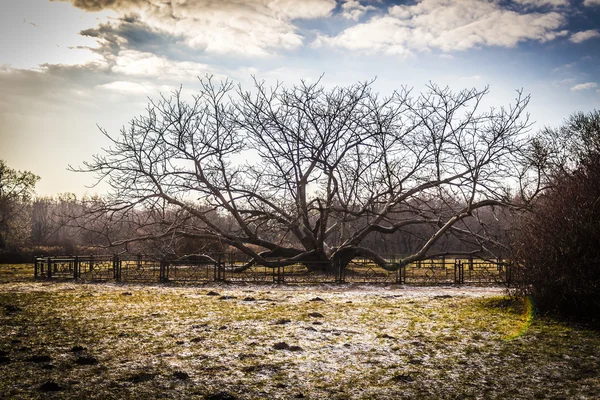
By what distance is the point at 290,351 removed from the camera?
19.7 feet

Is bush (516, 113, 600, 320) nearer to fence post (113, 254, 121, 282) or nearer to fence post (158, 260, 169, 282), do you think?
fence post (158, 260, 169, 282)

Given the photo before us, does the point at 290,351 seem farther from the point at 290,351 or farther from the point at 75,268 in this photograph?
the point at 75,268

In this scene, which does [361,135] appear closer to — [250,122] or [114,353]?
[250,122]

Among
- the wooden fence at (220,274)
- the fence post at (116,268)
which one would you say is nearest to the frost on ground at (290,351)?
the wooden fence at (220,274)

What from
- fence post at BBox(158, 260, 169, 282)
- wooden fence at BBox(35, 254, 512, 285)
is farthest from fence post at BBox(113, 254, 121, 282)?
fence post at BBox(158, 260, 169, 282)

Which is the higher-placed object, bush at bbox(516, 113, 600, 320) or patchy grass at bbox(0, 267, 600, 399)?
bush at bbox(516, 113, 600, 320)

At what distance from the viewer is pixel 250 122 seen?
58.1 feet

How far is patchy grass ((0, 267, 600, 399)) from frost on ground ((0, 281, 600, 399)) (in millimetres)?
18

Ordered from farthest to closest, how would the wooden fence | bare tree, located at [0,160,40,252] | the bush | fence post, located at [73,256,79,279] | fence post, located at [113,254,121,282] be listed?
1. bare tree, located at [0,160,40,252]
2. fence post, located at [73,256,79,279]
3. fence post, located at [113,254,121,282]
4. the wooden fence
5. the bush

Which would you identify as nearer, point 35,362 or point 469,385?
point 469,385

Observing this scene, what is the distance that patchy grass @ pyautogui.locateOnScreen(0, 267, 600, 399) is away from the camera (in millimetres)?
4523

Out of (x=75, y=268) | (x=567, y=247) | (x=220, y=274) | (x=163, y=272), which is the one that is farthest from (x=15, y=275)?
(x=567, y=247)

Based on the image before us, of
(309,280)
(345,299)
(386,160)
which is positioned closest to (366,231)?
(386,160)

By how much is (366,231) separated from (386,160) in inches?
125
